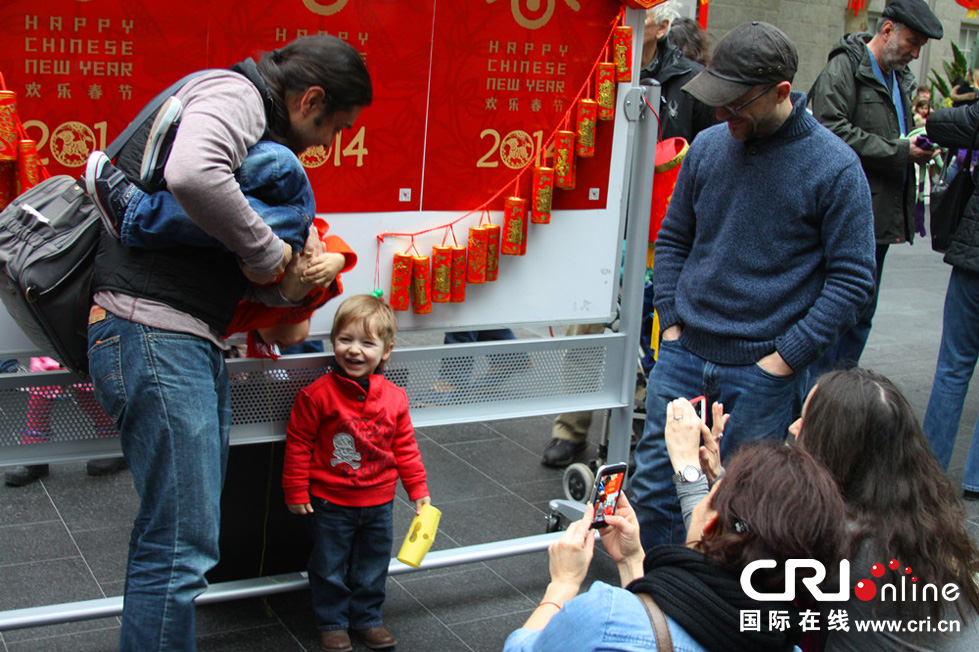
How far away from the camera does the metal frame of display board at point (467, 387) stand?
282cm

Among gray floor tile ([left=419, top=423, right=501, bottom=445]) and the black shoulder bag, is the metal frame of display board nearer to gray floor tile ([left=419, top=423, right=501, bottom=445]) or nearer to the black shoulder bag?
gray floor tile ([left=419, top=423, right=501, bottom=445])

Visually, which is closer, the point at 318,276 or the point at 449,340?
the point at 318,276

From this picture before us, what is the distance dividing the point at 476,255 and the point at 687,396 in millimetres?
816

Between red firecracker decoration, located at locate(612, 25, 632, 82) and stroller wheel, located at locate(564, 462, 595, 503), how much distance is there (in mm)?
1604

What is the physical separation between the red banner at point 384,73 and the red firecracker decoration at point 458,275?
16cm

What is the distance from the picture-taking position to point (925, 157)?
453 centimetres

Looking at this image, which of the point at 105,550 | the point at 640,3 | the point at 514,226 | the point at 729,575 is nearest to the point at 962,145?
the point at 640,3

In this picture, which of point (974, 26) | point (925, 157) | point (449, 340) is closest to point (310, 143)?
point (449, 340)

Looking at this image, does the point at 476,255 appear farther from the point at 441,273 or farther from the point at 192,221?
the point at 192,221

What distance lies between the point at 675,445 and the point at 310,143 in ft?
3.81

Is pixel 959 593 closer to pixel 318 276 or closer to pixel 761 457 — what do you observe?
pixel 761 457

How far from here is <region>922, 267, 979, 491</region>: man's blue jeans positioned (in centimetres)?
448

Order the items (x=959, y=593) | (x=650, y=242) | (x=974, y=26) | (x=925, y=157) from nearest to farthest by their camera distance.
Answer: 1. (x=959, y=593)
2. (x=650, y=242)
3. (x=925, y=157)
4. (x=974, y=26)

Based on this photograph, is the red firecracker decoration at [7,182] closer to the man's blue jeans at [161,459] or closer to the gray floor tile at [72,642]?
the man's blue jeans at [161,459]
